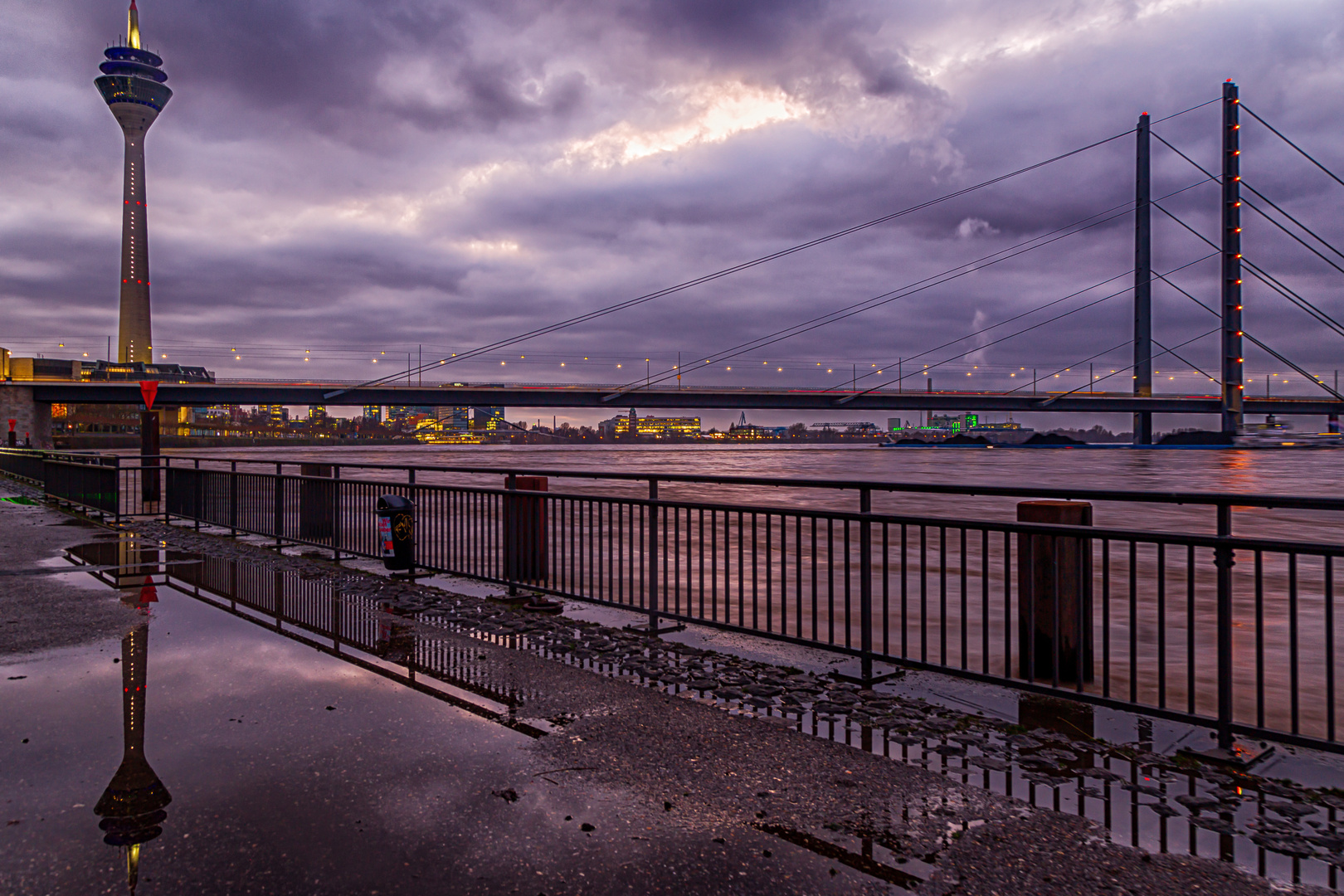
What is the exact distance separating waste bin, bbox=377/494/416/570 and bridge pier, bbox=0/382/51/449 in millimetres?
76893

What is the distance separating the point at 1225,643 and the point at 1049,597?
113cm

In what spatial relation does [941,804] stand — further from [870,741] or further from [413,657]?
[413,657]

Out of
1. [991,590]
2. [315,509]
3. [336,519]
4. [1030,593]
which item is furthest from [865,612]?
[315,509]

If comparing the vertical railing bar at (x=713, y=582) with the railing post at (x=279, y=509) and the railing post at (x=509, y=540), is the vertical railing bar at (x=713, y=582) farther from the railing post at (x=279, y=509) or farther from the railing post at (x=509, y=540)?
the railing post at (x=279, y=509)

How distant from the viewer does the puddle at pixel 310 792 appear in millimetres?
2980

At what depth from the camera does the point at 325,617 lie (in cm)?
727

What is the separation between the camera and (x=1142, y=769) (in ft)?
13.3

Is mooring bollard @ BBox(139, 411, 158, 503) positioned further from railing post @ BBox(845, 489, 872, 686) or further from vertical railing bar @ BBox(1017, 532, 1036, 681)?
vertical railing bar @ BBox(1017, 532, 1036, 681)

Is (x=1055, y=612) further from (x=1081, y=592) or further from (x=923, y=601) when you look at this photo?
(x=923, y=601)

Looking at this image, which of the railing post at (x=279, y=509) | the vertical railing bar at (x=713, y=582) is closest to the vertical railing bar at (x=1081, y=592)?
the vertical railing bar at (x=713, y=582)

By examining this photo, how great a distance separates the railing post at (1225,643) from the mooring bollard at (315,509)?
10072 mm

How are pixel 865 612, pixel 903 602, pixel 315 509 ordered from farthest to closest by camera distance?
pixel 315 509 → pixel 865 612 → pixel 903 602

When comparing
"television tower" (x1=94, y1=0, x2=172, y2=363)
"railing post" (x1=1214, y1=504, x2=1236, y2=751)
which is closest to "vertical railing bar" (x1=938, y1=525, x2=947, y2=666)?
"railing post" (x1=1214, y1=504, x2=1236, y2=751)

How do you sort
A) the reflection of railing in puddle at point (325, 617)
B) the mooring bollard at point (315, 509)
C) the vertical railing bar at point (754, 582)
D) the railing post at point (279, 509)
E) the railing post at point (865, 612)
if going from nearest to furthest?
the reflection of railing in puddle at point (325, 617) < the railing post at point (865, 612) < the vertical railing bar at point (754, 582) < the mooring bollard at point (315, 509) < the railing post at point (279, 509)
